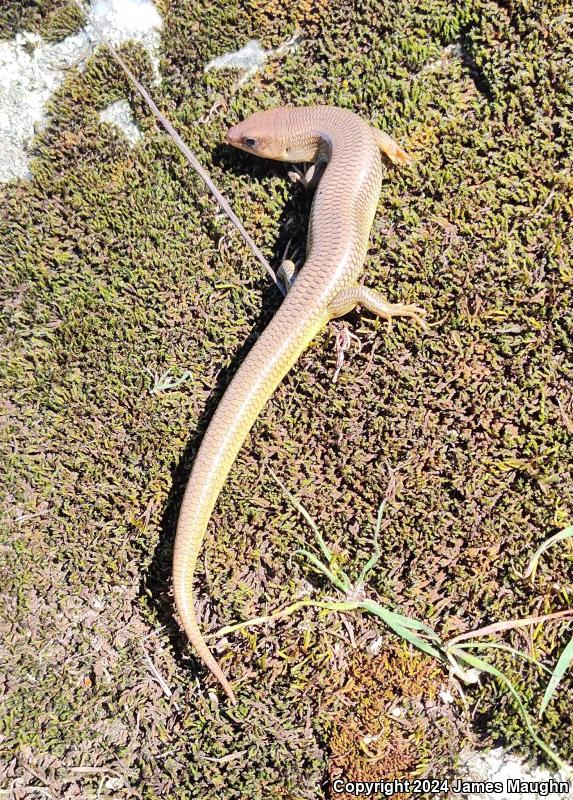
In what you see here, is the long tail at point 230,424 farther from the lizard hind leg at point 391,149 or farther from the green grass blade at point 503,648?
the green grass blade at point 503,648

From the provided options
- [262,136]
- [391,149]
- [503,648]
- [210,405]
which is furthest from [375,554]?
[262,136]

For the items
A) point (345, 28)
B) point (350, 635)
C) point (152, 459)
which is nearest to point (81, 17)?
point (345, 28)

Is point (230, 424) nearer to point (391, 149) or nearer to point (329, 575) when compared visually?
point (329, 575)

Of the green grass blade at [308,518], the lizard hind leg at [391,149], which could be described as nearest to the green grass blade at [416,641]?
the green grass blade at [308,518]

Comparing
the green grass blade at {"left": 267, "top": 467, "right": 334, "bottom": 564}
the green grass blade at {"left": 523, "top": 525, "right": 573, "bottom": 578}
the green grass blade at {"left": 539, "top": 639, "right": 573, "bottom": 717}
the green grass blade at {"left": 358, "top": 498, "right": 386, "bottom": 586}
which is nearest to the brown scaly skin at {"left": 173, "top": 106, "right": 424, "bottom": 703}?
the green grass blade at {"left": 267, "top": 467, "right": 334, "bottom": 564}

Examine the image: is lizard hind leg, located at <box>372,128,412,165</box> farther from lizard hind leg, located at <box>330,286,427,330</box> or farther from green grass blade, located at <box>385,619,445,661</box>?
green grass blade, located at <box>385,619,445,661</box>
